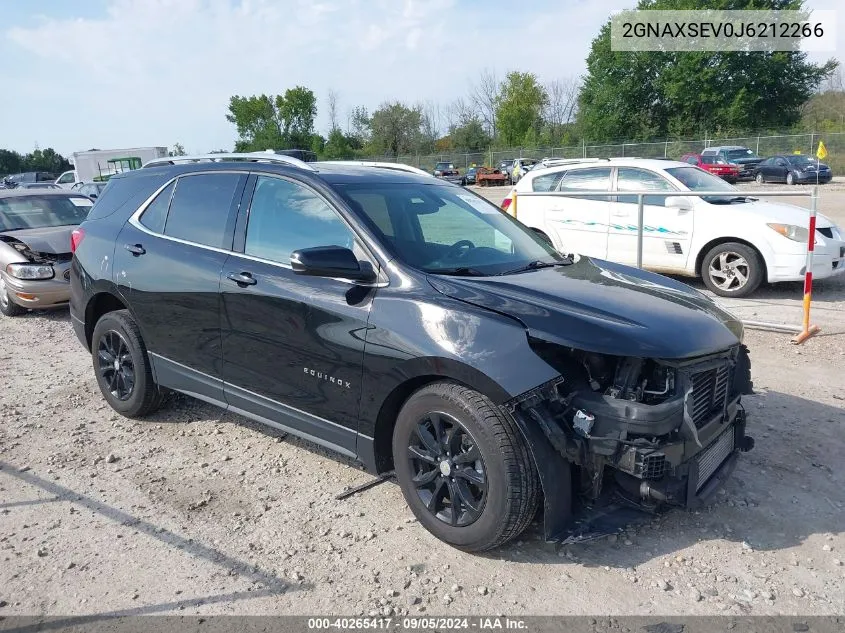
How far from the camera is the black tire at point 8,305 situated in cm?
867

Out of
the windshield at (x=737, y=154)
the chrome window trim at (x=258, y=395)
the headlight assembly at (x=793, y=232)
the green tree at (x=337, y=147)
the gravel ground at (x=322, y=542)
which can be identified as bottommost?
the gravel ground at (x=322, y=542)

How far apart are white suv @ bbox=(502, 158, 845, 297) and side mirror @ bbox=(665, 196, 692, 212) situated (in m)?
0.01

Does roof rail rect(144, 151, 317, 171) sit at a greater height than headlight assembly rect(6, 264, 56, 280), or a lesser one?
greater

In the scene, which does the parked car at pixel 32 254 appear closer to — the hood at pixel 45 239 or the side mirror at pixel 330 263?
the hood at pixel 45 239

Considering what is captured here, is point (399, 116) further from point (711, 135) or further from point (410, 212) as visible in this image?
point (410, 212)

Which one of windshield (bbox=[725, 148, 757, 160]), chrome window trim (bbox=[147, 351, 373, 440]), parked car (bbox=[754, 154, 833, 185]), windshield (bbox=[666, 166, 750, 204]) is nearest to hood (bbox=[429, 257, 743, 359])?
chrome window trim (bbox=[147, 351, 373, 440])

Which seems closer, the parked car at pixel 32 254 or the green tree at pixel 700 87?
the parked car at pixel 32 254

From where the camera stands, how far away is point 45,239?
866cm

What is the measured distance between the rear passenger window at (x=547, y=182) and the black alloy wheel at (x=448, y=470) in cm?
731

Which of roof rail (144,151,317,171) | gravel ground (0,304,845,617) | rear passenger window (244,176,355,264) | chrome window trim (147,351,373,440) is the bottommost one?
gravel ground (0,304,845,617)

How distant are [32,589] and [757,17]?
186ft

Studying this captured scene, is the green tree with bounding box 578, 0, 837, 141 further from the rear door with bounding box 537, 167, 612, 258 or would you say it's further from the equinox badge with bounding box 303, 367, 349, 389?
the equinox badge with bounding box 303, 367, 349, 389

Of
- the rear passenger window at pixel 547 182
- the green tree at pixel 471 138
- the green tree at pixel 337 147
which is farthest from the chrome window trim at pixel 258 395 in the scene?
the green tree at pixel 471 138

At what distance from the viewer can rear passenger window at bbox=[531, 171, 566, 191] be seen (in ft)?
32.2
